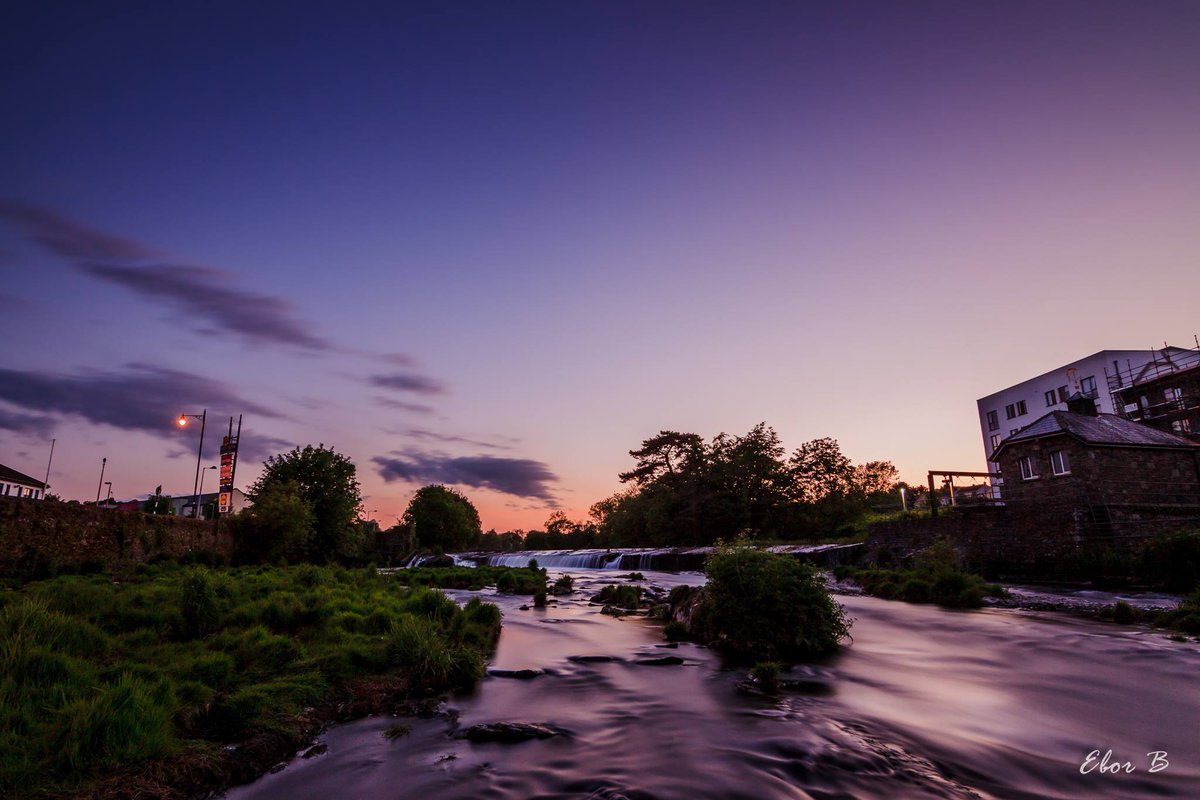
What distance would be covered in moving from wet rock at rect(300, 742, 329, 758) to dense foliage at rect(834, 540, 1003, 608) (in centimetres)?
2159

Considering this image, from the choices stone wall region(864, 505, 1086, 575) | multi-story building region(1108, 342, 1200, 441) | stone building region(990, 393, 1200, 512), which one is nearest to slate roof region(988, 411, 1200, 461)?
stone building region(990, 393, 1200, 512)

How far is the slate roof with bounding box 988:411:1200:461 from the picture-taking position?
30578 mm

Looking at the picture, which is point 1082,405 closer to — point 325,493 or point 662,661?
point 662,661

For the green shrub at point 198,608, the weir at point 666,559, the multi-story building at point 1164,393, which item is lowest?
the weir at point 666,559

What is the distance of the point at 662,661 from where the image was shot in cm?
1121

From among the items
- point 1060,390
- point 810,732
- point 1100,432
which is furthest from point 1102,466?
point 1060,390

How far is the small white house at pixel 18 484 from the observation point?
7144 cm

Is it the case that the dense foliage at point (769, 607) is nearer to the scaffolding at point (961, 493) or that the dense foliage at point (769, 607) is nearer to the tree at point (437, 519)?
the scaffolding at point (961, 493)

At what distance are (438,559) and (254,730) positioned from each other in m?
50.9

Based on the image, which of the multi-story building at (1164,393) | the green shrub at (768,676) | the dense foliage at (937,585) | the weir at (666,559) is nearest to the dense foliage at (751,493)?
the weir at (666,559)

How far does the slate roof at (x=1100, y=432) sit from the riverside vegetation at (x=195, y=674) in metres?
33.6

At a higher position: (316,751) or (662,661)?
(316,751)

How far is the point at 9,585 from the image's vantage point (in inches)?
650

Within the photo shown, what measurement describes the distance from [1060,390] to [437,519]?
101 m
